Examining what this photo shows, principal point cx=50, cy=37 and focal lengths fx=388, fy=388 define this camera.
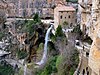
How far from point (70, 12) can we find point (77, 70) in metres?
19.3

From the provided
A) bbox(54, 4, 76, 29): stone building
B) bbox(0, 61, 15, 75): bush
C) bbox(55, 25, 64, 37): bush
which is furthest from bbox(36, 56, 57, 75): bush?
bbox(0, 61, 15, 75): bush

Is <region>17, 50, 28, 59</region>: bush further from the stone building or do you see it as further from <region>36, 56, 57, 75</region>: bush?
<region>36, 56, 57, 75</region>: bush

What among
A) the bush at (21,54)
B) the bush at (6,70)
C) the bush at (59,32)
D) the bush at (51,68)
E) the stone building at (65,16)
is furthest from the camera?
the bush at (6,70)

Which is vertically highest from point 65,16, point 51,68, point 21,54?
point 65,16

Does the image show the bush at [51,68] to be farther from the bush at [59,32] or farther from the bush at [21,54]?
the bush at [21,54]

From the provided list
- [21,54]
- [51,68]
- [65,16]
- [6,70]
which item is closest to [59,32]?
[51,68]

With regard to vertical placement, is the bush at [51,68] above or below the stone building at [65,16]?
below

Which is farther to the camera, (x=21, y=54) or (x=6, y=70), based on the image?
(x=6, y=70)

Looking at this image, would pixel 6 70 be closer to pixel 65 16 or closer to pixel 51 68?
pixel 65 16

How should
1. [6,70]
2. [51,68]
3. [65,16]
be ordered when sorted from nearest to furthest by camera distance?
[51,68] < [65,16] < [6,70]

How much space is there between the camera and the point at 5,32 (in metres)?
62.2

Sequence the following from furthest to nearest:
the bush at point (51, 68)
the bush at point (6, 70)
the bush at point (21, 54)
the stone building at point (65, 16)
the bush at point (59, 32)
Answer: the bush at point (6, 70) → the bush at point (21, 54) → the stone building at point (65, 16) → the bush at point (59, 32) → the bush at point (51, 68)

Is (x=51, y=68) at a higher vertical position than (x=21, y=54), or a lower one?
higher

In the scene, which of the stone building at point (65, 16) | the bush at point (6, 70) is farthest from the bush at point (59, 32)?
the bush at point (6, 70)
